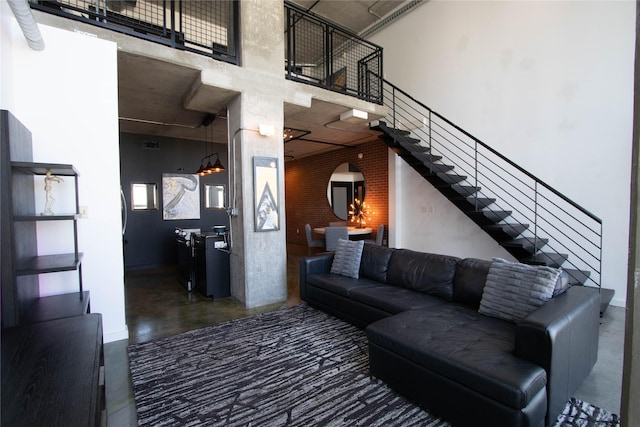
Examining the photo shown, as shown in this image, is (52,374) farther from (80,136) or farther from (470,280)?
(470,280)

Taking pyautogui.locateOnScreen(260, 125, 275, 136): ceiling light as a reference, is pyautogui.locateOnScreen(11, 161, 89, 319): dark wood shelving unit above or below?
below

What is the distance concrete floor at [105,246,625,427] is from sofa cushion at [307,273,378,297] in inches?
23.4

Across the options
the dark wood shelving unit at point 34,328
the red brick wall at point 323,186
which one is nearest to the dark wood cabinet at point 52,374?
the dark wood shelving unit at point 34,328

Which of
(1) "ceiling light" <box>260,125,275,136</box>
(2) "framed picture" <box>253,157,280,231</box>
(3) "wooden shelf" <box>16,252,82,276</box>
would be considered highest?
(1) "ceiling light" <box>260,125,275,136</box>

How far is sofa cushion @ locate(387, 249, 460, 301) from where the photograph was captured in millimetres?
3111

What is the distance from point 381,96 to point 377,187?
2.20 meters

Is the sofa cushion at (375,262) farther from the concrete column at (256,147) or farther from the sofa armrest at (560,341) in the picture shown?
the sofa armrest at (560,341)

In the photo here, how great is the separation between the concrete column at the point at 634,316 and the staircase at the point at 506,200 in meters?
3.61

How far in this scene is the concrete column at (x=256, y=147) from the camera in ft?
13.5

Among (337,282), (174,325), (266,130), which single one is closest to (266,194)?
(266,130)

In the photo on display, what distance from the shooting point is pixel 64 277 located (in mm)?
2865

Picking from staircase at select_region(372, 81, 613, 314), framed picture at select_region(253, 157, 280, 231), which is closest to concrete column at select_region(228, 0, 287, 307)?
framed picture at select_region(253, 157, 280, 231)

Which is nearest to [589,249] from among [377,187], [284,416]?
[377,187]

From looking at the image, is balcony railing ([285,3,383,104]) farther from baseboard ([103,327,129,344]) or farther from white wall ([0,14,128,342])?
baseboard ([103,327,129,344])
